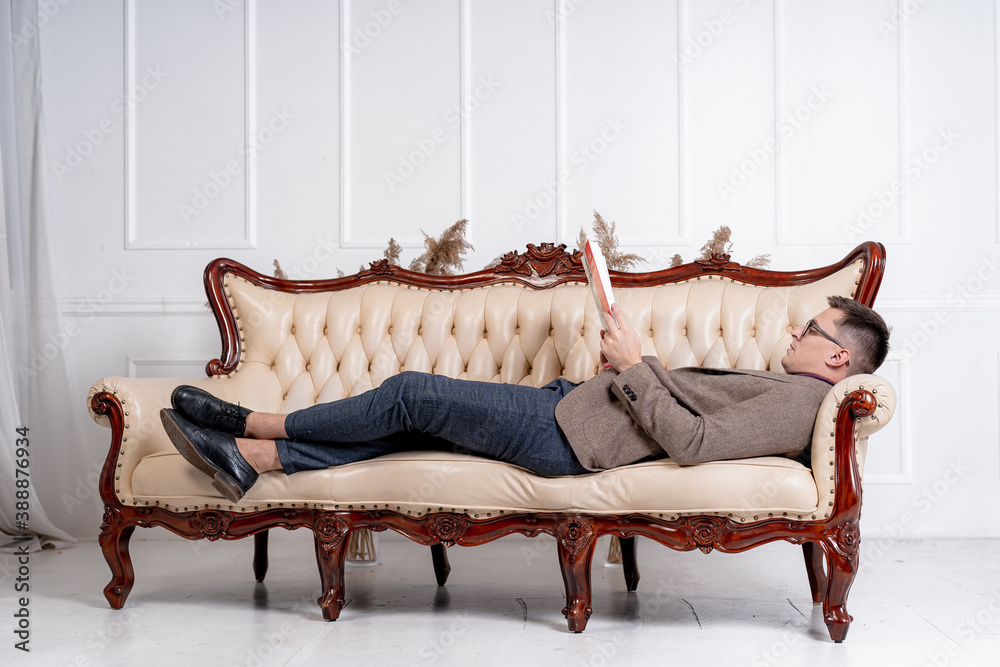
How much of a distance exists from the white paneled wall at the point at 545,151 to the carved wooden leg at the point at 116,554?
128 cm

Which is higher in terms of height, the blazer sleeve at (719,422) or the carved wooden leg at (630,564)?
the blazer sleeve at (719,422)

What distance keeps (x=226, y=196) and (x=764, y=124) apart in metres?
2.28

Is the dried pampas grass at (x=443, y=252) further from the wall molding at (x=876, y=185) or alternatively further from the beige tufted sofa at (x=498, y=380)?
the wall molding at (x=876, y=185)

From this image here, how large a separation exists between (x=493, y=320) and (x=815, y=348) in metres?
1.00

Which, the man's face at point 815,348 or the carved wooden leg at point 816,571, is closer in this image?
the man's face at point 815,348

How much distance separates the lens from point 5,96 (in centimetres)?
322

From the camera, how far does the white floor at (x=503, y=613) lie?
1773 millimetres

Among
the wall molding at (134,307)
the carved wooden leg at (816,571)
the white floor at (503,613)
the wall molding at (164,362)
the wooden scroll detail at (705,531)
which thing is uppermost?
the wall molding at (134,307)

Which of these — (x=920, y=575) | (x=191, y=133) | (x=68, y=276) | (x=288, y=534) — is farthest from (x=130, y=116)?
(x=920, y=575)

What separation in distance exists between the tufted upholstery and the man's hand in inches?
10.6

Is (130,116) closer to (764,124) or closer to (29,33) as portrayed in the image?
(29,33)

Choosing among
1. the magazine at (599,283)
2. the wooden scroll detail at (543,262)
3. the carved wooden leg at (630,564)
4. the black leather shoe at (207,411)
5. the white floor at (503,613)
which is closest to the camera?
the white floor at (503,613)

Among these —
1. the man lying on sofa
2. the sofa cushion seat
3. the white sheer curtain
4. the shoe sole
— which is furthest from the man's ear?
the white sheer curtain

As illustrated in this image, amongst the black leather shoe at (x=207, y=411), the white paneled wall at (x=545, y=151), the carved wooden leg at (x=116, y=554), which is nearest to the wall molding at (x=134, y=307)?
the white paneled wall at (x=545, y=151)
